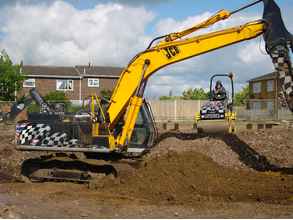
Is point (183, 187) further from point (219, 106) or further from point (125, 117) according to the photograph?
point (219, 106)

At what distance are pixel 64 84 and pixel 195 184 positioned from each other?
1873 inches

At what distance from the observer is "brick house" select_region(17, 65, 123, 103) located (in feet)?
183

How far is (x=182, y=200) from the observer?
8.95 meters

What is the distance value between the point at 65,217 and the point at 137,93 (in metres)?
4.22

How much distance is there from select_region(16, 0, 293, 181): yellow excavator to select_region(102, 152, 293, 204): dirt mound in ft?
2.55

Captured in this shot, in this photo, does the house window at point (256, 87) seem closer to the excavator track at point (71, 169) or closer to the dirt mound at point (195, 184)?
the dirt mound at point (195, 184)

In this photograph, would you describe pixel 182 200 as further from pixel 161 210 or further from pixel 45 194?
pixel 45 194

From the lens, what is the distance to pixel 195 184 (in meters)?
10.2

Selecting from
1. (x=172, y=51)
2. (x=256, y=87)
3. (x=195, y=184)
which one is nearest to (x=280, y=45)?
(x=172, y=51)

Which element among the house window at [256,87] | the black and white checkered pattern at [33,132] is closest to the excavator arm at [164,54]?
the black and white checkered pattern at [33,132]

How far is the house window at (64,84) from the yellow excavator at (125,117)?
149 feet

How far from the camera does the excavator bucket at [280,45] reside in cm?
1012

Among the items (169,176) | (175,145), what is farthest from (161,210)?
(175,145)

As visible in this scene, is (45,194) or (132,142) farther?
(132,142)
